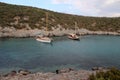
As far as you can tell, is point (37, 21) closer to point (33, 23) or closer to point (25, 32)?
point (33, 23)

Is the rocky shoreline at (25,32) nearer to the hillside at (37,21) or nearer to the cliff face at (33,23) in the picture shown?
the cliff face at (33,23)

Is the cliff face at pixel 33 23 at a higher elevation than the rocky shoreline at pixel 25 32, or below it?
higher

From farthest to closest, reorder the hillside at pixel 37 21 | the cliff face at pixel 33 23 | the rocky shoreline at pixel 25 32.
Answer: the hillside at pixel 37 21 → the cliff face at pixel 33 23 → the rocky shoreline at pixel 25 32

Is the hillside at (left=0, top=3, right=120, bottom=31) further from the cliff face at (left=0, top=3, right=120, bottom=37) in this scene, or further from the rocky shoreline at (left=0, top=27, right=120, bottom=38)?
the rocky shoreline at (left=0, top=27, right=120, bottom=38)

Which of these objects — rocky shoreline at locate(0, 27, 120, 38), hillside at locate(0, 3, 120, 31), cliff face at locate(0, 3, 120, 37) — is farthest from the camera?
hillside at locate(0, 3, 120, 31)

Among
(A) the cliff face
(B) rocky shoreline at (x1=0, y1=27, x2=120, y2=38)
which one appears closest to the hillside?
(A) the cliff face

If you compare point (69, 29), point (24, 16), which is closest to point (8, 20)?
point (24, 16)

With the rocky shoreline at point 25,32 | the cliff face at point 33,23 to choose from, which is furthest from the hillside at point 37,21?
the rocky shoreline at point 25,32

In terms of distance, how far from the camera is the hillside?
12800 centimetres

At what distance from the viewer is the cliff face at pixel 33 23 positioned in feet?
392

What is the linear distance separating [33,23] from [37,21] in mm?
5292

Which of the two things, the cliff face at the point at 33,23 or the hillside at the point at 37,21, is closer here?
the cliff face at the point at 33,23

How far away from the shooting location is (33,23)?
13312 cm

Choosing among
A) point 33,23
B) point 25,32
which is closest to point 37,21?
point 33,23
